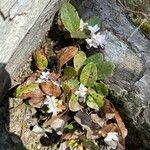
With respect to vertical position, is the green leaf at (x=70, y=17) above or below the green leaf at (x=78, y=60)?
above

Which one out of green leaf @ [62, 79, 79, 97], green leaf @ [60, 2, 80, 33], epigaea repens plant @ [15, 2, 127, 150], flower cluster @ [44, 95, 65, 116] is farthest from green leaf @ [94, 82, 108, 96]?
green leaf @ [60, 2, 80, 33]

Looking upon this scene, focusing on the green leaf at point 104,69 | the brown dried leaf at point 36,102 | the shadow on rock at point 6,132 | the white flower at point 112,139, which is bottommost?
the shadow on rock at point 6,132

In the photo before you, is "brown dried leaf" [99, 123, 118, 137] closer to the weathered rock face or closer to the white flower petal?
the weathered rock face

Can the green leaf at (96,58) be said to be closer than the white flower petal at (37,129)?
Yes

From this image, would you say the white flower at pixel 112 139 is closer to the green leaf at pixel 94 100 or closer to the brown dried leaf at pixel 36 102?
the green leaf at pixel 94 100

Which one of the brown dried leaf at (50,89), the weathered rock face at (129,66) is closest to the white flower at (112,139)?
the weathered rock face at (129,66)

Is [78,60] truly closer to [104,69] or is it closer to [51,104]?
[104,69]

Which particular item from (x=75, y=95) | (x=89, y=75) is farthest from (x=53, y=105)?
(x=89, y=75)
